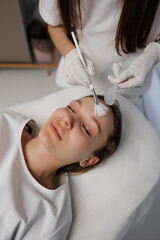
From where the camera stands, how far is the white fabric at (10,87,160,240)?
90cm

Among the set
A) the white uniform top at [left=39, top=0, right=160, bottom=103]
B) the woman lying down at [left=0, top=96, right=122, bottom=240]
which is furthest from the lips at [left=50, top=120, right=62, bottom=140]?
the white uniform top at [left=39, top=0, right=160, bottom=103]

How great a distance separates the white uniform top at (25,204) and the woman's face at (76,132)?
18cm

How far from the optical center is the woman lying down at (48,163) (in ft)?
2.64

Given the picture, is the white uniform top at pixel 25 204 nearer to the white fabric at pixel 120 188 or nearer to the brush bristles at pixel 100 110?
the white fabric at pixel 120 188

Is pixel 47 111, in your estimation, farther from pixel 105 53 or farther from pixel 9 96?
pixel 9 96

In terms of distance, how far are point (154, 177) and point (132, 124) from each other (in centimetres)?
31

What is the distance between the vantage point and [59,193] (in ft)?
2.95

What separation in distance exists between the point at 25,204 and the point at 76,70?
0.68 metres

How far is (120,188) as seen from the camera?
95 cm

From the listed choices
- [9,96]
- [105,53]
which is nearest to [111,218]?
[105,53]

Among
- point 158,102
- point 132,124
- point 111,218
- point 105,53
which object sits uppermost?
point 105,53

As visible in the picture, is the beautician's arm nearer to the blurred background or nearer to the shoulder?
the shoulder

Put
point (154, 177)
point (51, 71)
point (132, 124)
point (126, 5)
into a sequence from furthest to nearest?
point (51, 71), point (132, 124), point (154, 177), point (126, 5)

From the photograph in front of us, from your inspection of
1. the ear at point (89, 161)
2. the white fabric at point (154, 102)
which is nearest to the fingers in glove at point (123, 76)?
the ear at point (89, 161)
